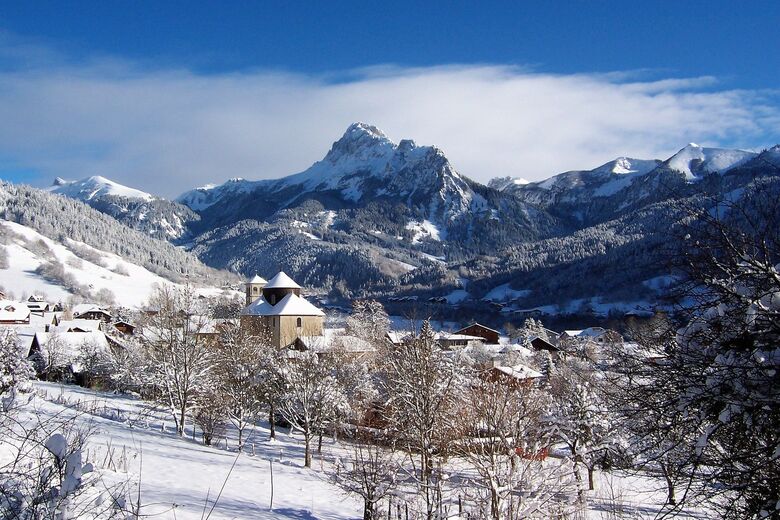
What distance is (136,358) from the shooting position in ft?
126

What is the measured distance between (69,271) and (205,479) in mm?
165596

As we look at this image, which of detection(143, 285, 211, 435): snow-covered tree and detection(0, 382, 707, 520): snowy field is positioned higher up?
detection(143, 285, 211, 435): snow-covered tree

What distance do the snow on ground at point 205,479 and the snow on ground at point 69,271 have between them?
128162 mm

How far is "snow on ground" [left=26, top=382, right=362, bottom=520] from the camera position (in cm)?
1188

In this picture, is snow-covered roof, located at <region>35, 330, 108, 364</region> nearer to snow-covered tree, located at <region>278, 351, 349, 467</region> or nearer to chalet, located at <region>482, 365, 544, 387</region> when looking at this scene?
snow-covered tree, located at <region>278, 351, 349, 467</region>

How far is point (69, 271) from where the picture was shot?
157 metres

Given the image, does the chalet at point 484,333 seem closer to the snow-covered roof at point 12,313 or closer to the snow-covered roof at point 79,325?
the snow-covered roof at point 79,325

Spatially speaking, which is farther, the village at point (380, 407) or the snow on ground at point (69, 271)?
the snow on ground at point (69, 271)

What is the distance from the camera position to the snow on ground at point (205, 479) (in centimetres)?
1188

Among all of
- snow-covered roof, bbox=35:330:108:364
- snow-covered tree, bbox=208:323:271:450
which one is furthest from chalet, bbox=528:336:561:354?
snow-covered roof, bbox=35:330:108:364

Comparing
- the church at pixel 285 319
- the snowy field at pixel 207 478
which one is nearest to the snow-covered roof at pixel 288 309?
the church at pixel 285 319

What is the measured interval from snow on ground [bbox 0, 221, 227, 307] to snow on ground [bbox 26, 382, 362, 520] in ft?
420

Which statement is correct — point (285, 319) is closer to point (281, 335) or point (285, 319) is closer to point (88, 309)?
point (281, 335)

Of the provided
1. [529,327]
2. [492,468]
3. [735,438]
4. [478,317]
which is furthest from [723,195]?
[478,317]
